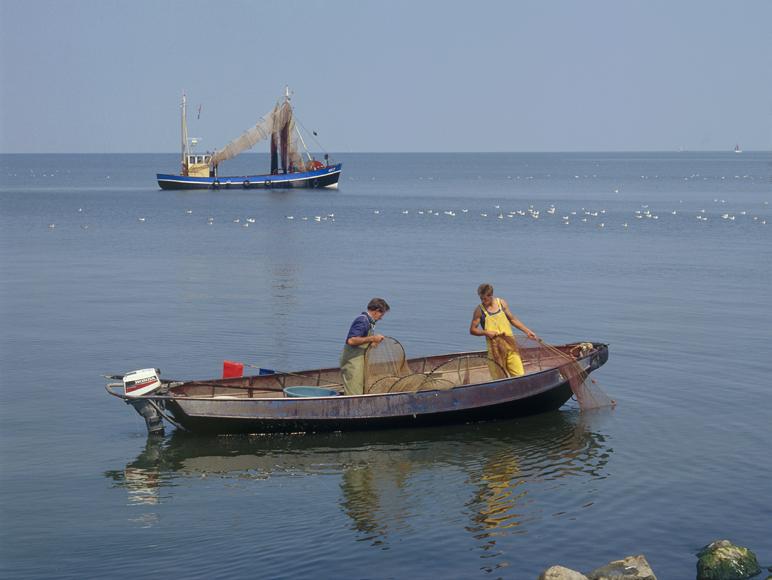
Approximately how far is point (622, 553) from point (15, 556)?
7.11 meters

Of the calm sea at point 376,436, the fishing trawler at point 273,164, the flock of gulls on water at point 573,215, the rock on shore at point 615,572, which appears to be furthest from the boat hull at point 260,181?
the rock on shore at point 615,572

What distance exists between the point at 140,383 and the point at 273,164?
84484 millimetres

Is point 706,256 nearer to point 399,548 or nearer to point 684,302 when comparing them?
point 684,302

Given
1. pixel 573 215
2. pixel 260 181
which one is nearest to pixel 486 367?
pixel 573 215

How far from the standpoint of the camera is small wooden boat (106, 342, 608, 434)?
17.9 meters

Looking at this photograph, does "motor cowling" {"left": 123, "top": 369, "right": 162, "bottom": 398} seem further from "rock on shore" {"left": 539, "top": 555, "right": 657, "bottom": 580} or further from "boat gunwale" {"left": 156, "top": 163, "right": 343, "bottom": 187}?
"boat gunwale" {"left": 156, "top": 163, "right": 343, "bottom": 187}

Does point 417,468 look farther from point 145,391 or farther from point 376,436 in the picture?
point 145,391

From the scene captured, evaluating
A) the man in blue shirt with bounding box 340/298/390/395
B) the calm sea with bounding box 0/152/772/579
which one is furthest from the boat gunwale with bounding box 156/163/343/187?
the man in blue shirt with bounding box 340/298/390/395

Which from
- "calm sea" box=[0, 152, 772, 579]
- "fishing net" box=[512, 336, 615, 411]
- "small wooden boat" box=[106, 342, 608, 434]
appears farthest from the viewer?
"fishing net" box=[512, 336, 615, 411]

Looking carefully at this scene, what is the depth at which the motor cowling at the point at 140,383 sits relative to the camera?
1762 cm

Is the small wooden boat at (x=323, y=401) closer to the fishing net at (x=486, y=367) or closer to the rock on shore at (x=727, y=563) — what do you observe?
the fishing net at (x=486, y=367)

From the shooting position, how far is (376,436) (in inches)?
719

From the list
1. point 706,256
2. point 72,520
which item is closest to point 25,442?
point 72,520

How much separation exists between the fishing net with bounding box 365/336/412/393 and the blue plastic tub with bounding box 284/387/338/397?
33.9 inches
